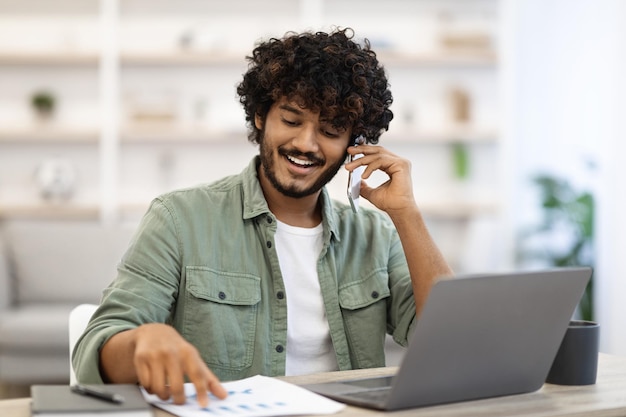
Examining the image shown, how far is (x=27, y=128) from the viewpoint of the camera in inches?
216

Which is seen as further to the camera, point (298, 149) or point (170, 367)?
point (298, 149)

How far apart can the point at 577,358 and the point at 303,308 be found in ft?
1.99

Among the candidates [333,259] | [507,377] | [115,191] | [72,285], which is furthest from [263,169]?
[115,191]

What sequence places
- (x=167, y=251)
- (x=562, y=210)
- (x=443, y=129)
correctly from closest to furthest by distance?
(x=167, y=251)
(x=562, y=210)
(x=443, y=129)

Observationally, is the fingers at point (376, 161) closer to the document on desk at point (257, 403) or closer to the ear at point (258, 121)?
the ear at point (258, 121)

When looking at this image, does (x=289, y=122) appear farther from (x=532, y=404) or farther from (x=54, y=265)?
(x=54, y=265)

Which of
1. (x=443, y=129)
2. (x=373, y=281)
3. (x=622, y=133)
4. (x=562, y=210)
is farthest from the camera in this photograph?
(x=443, y=129)

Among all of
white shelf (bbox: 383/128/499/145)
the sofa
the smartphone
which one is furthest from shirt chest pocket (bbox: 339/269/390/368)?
white shelf (bbox: 383/128/499/145)

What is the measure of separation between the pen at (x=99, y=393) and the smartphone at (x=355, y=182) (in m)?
0.85

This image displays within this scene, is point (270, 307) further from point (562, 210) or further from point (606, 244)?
point (562, 210)

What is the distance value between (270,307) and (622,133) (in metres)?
3.06

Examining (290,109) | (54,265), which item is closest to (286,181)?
(290,109)

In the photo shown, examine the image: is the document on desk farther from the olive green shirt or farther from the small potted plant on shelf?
the small potted plant on shelf

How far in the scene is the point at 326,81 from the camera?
182 centimetres
